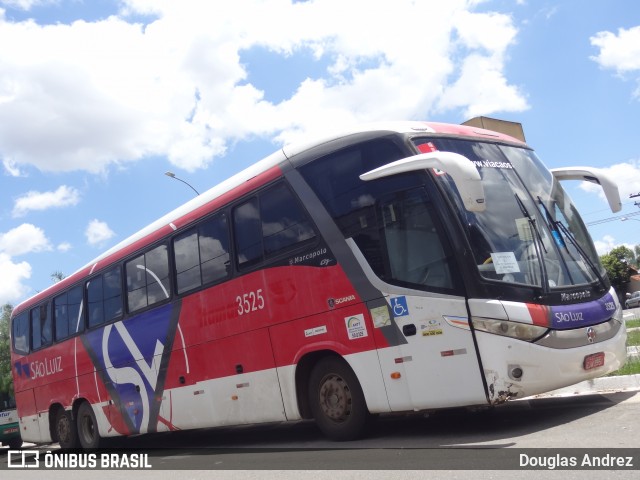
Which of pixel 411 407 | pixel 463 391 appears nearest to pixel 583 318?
pixel 463 391

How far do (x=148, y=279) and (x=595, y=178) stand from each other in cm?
759

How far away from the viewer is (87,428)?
13.6 meters

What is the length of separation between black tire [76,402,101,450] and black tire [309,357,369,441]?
718 centimetres

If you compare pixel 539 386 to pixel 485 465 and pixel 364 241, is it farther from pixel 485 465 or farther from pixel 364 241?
pixel 364 241

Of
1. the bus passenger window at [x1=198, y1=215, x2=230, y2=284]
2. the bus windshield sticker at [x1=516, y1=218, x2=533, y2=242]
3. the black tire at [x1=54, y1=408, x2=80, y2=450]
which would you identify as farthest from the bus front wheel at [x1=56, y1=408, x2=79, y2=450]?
the bus windshield sticker at [x1=516, y1=218, x2=533, y2=242]

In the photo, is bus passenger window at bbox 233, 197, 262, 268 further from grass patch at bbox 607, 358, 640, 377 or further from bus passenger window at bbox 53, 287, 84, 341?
bus passenger window at bbox 53, 287, 84, 341

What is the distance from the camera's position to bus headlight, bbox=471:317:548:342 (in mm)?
6164

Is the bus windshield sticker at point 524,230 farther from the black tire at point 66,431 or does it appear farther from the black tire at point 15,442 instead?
the black tire at point 15,442

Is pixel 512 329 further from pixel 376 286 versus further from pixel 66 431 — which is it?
pixel 66 431

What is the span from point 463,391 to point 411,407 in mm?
693

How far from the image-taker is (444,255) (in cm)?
655

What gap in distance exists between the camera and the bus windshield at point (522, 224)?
21.4 ft

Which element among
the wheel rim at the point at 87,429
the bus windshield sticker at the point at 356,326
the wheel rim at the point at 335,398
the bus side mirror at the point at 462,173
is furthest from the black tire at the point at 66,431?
the bus side mirror at the point at 462,173

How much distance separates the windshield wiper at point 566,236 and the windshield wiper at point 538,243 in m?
0.28
